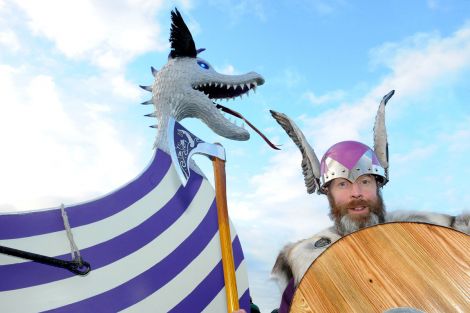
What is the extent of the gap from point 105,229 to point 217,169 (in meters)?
0.99

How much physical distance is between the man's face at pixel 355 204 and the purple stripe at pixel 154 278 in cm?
85

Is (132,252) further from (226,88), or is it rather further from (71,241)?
(226,88)

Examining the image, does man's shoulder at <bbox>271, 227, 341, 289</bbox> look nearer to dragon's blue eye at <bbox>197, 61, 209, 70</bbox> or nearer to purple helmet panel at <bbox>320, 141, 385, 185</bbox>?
purple helmet panel at <bbox>320, 141, 385, 185</bbox>

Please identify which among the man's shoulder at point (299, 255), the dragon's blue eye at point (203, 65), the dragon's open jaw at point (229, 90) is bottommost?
the man's shoulder at point (299, 255)

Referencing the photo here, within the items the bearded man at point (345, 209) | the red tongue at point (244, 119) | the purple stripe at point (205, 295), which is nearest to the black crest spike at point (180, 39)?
the red tongue at point (244, 119)

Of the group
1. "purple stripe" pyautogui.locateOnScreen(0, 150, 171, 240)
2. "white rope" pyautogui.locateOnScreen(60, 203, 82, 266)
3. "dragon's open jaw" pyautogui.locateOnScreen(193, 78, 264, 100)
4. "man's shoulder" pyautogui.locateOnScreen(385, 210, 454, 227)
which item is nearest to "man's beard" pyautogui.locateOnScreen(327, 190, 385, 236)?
"man's shoulder" pyautogui.locateOnScreen(385, 210, 454, 227)

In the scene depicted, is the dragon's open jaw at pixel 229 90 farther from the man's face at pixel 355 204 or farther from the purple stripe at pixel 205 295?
the purple stripe at pixel 205 295

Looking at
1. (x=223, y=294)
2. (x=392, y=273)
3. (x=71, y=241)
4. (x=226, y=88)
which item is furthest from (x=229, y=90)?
(x=392, y=273)

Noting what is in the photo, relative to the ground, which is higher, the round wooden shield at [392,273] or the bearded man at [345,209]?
the bearded man at [345,209]

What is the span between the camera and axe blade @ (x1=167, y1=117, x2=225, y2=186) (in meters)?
3.00

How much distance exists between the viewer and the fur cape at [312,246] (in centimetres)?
298

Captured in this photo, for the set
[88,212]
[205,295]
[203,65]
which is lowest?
[205,295]

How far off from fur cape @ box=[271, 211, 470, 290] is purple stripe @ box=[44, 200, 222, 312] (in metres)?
0.54

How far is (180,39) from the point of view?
389 centimetres
